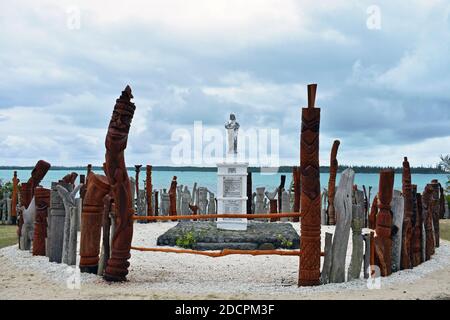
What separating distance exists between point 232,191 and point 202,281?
5.18 metres

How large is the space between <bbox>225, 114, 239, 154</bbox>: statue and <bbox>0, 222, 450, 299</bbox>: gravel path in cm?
350

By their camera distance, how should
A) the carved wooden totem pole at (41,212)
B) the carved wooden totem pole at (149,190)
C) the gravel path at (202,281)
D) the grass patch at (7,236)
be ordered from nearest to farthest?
the gravel path at (202,281), the carved wooden totem pole at (41,212), the grass patch at (7,236), the carved wooden totem pole at (149,190)

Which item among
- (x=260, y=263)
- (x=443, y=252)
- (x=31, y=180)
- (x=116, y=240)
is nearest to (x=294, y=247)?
(x=260, y=263)

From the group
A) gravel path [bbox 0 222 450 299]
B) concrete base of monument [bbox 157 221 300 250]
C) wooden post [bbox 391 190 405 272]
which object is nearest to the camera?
gravel path [bbox 0 222 450 299]

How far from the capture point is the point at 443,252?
10680 millimetres

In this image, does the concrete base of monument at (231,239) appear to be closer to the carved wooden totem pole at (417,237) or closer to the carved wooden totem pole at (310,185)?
the carved wooden totem pole at (417,237)

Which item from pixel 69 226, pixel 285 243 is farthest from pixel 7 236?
pixel 285 243

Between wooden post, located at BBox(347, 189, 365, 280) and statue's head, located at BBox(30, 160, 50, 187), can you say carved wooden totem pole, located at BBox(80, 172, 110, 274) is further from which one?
wooden post, located at BBox(347, 189, 365, 280)

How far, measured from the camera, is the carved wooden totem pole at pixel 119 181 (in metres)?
7.46

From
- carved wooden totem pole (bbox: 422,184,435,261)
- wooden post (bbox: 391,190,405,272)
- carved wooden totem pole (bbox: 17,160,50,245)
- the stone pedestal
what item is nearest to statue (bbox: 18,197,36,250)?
carved wooden totem pole (bbox: 17,160,50,245)

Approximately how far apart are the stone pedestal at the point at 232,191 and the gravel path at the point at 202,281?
2.40m

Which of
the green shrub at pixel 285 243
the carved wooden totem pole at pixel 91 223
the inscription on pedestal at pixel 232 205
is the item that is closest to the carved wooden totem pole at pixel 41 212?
the carved wooden totem pole at pixel 91 223

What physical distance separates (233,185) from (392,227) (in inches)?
219

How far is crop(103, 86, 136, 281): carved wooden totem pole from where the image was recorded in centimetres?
746
